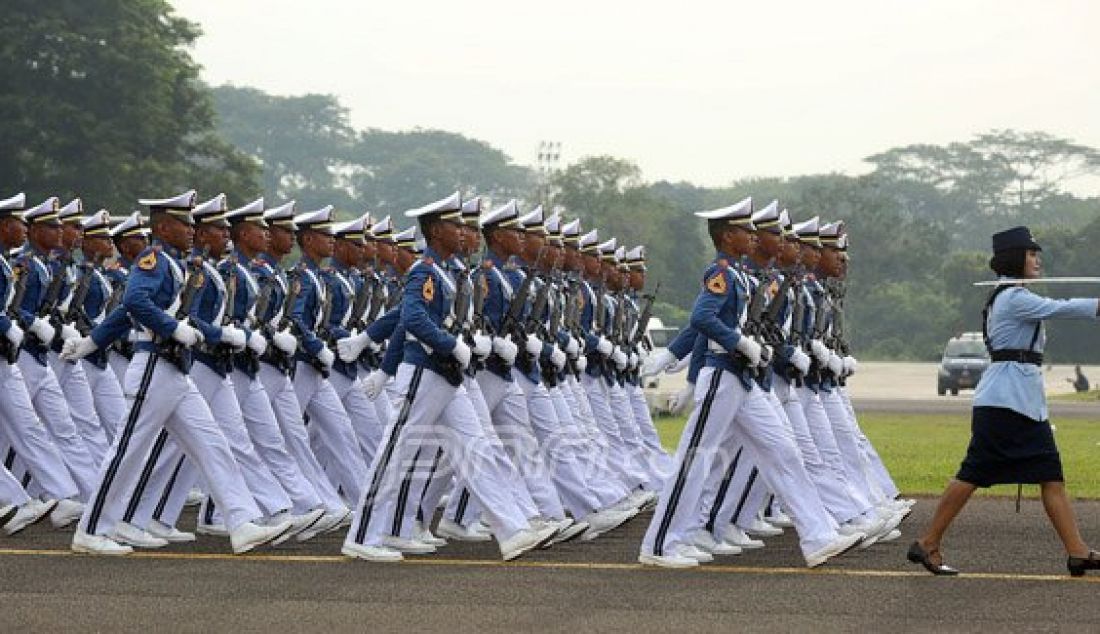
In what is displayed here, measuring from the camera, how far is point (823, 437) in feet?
48.0

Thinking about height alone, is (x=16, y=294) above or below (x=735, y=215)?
below

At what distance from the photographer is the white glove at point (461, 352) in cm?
1316

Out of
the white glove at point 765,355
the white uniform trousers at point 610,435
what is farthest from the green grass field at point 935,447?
the white glove at point 765,355

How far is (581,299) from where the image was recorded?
699 inches

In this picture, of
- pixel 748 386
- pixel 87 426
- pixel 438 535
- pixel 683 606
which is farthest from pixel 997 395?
pixel 87 426

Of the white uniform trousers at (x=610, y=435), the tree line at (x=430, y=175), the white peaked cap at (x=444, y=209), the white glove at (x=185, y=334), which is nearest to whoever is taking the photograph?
the white glove at (x=185, y=334)

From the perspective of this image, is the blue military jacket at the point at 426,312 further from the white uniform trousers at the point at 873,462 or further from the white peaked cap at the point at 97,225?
the white peaked cap at the point at 97,225

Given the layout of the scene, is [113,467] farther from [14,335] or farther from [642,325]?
[642,325]

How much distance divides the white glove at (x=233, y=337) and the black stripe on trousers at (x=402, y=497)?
1.26 m

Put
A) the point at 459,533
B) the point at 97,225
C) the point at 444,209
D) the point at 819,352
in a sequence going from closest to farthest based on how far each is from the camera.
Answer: the point at 444,209 → the point at 819,352 → the point at 459,533 → the point at 97,225

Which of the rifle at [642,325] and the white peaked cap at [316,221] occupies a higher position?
the white peaked cap at [316,221]

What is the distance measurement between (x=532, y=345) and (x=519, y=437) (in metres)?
0.55

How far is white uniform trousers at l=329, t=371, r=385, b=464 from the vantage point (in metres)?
16.2

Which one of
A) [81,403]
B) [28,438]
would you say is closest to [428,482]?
[28,438]
